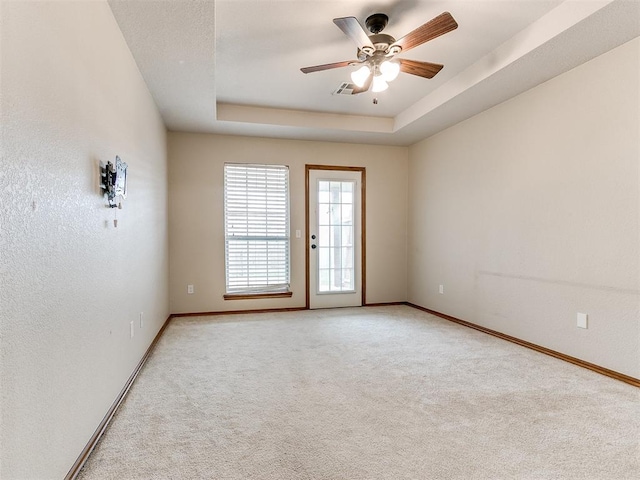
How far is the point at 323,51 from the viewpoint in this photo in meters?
3.03

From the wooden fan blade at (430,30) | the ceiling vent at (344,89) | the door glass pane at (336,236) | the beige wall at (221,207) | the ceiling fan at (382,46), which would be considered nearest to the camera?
the wooden fan blade at (430,30)

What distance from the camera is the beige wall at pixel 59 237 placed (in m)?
1.13

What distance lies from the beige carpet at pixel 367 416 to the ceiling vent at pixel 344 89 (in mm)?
2657

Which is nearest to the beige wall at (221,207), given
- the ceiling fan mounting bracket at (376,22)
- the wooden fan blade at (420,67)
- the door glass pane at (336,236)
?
the door glass pane at (336,236)

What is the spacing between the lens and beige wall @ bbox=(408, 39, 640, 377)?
2611 mm

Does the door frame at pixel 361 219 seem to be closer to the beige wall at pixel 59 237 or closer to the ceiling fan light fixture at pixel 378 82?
the ceiling fan light fixture at pixel 378 82

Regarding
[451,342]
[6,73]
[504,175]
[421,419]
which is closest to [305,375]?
[421,419]

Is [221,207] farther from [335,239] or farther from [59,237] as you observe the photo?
[59,237]

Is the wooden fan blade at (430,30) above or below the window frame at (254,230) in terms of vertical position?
above

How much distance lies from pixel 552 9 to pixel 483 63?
2.32 feet

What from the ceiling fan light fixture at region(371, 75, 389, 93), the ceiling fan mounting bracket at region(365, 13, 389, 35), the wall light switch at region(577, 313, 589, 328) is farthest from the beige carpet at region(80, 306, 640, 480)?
the ceiling fan mounting bracket at region(365, 13, 389, 35)

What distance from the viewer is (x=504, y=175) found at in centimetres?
371

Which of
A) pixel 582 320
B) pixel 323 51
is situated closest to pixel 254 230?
pixel 323 51

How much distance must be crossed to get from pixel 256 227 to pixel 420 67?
300cm
